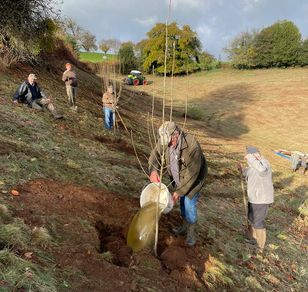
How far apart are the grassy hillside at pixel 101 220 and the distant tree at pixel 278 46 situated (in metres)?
41.3

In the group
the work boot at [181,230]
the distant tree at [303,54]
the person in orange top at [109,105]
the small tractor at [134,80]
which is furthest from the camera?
the distant tree at [303,54]

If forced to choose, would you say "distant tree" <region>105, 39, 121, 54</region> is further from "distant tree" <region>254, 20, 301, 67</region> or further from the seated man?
"distant tree" <region>254, 20, 301, 67</region>

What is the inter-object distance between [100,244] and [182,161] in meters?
1.52

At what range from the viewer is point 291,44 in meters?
50.8

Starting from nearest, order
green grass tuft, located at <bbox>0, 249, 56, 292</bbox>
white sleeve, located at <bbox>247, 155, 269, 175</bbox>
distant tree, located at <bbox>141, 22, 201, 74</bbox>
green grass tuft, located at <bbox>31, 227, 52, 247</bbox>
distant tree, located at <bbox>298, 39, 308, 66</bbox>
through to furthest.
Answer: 1. green grass tuft, located at <bbox>0, 249, 56, 292</bbox>
2. green grass tuft, located at <bbox>31, 227, 52, 247</bbox>
3. white sleeve, located at <bbox>247, 155, 269, 175</bbox>
4. distant tree, located at <bbox>141, 22, 201, 74</bbox>
5. distant tree, located at <bbox>298, 39, 308, 66</bbox>

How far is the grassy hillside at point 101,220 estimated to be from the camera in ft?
A: 13.3

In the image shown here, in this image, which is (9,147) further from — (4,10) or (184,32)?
(184,32)

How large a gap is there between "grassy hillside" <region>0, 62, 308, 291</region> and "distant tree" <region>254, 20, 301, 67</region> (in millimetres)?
41342

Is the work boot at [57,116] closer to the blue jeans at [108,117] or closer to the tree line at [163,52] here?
the blue jeans at [108,117]

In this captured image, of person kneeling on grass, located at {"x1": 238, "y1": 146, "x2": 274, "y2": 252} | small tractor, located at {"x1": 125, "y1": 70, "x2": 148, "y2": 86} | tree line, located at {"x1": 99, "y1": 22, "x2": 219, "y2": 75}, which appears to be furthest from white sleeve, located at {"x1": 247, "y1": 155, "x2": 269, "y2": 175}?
tree line, located at {"x1": 99, "y1": 22, "x2": 219, "y2": 75}

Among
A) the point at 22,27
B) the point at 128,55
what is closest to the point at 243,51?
the point at 128,55

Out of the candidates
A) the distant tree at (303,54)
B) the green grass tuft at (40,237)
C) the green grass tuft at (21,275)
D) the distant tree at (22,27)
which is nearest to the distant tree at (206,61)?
the distant tree at (303,54)

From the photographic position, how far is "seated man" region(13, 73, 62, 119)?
10969 millimetres

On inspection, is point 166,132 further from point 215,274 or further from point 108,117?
point 108,117
